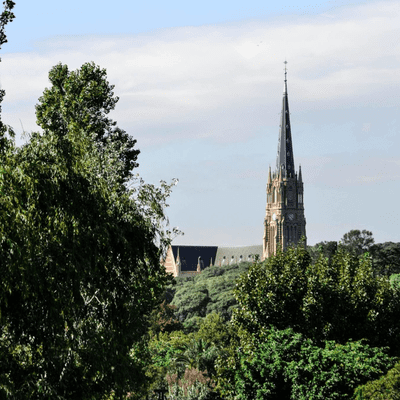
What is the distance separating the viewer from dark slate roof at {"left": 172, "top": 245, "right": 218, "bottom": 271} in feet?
585

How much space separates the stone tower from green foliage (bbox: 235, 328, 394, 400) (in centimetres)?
14015

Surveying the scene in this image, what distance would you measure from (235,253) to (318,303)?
520 feet

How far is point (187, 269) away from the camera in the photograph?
17762 centimetres

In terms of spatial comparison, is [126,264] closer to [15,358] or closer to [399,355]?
[15,358]

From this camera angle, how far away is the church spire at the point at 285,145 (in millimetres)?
156500

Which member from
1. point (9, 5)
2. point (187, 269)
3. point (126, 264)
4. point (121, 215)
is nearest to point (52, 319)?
point (126, 264)

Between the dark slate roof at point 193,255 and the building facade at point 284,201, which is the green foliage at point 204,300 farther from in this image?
the dark slate roof at point 193,255

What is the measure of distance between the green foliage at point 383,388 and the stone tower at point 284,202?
14201 centimetres

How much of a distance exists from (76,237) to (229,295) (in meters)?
61.6

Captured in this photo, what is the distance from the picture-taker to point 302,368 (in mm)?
19000

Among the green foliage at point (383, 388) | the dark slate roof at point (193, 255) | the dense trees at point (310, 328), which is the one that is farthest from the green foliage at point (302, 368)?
the dark slate roof at point (193, 255)

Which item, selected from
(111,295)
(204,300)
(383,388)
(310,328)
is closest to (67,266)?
(111,295)

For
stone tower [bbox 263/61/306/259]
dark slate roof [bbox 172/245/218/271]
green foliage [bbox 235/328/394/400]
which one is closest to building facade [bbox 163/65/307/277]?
stone tower [bbox 263/61/306/259]

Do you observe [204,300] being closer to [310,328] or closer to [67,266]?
[310,328]
